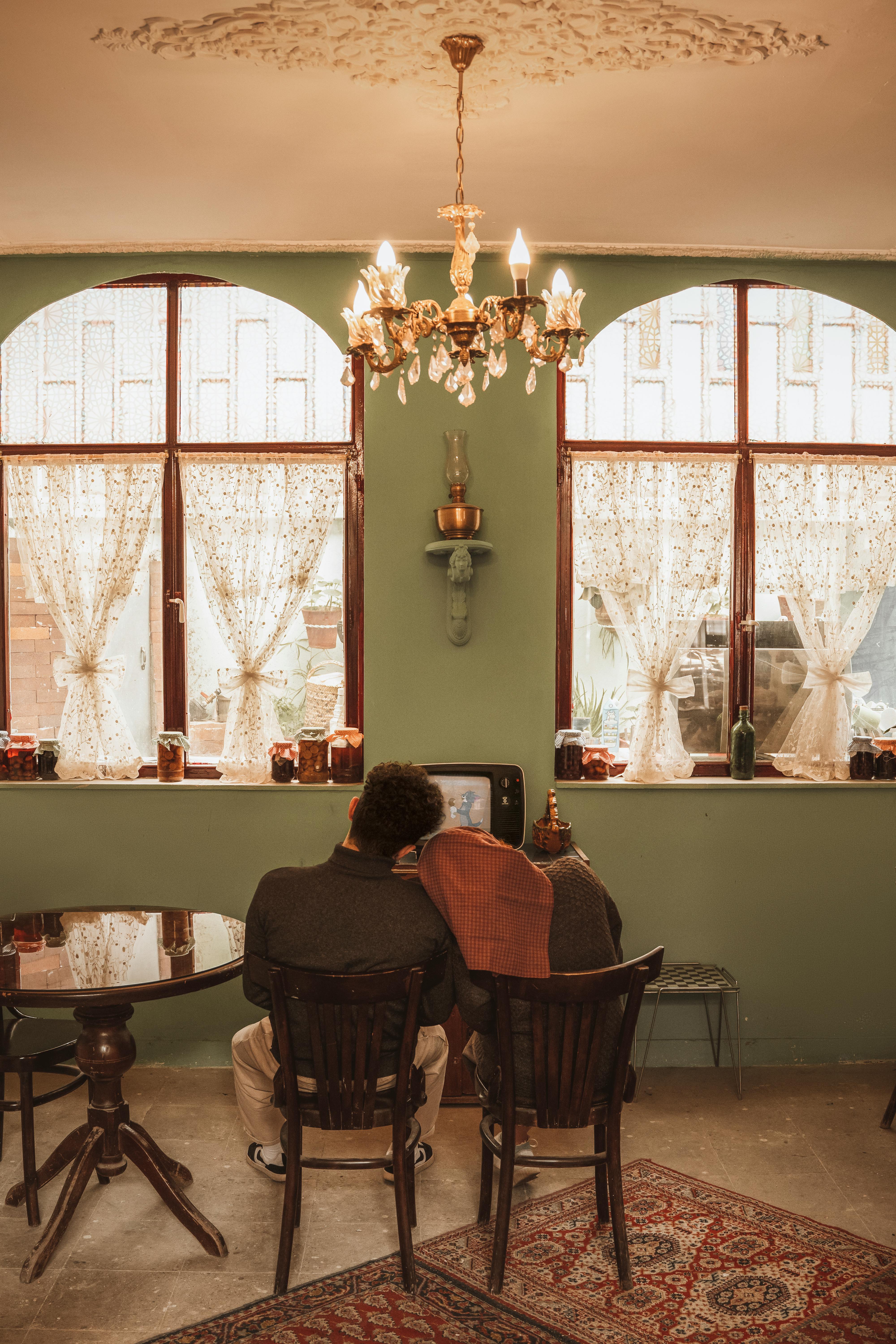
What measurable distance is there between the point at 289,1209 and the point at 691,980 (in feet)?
5.94

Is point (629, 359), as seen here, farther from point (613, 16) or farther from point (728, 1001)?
point (728, 1001)

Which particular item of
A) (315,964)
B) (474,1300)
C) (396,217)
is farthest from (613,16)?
(474,1300)

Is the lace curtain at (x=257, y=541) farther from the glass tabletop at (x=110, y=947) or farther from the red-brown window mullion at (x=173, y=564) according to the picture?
the glass tabletop at (x=110, y=947)

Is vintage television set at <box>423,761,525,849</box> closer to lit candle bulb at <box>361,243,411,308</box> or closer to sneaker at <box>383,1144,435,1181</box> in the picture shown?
sneaker at <box>383,1144,435,1181</box>

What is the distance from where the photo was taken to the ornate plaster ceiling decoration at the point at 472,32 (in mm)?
2377

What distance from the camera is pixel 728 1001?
3906 mm

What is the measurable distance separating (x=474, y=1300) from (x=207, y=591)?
2.64 m

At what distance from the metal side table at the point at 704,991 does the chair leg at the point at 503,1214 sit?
1.22 metres

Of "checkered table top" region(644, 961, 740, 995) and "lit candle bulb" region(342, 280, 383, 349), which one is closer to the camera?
"lit candle bulb" region(342, 280, 383, 349)

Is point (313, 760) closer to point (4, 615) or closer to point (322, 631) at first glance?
point (322, 631)

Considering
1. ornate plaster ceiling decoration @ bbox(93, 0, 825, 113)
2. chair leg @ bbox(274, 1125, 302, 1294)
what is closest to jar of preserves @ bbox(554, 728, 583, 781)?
chair leg @ bbox(274, 1125, 302, 1294)

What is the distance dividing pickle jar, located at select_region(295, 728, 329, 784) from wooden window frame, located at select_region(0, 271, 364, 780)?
0.58 ft

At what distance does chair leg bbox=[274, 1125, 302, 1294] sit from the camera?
2.41m

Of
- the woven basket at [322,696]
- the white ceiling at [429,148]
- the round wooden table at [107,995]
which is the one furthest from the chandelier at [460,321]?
the woven basket at [322,696]
